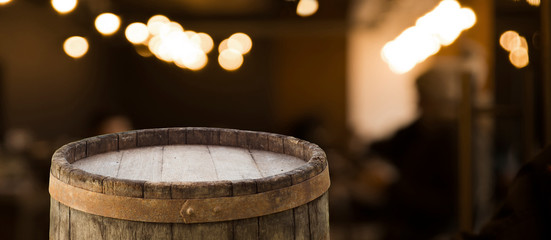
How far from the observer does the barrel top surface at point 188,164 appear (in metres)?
1.38

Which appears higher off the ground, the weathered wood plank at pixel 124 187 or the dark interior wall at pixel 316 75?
the dark interior wall at pixel 316 75

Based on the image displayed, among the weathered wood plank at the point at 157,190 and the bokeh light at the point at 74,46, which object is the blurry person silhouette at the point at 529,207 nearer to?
→ the weathered wood plank at the point at 157,190

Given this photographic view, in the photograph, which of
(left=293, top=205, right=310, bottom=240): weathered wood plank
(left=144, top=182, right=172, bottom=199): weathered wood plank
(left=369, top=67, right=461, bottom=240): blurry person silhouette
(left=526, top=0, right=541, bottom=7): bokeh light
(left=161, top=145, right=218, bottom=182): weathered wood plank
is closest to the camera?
(left=144, top=182, right=172, bottom=199): weathered wood plank

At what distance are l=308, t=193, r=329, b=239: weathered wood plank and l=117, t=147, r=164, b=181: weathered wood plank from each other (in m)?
0.35

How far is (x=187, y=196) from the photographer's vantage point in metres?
1.13

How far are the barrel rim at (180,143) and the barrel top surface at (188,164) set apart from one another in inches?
0.9

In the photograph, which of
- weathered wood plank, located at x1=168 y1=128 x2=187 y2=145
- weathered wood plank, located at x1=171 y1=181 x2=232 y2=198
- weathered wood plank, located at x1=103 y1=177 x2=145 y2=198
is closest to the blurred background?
weathered wood plank, located at x1=168 y1=128 x2=187 y2=145

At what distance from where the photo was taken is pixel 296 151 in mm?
1511

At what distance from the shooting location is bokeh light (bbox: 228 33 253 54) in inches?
345

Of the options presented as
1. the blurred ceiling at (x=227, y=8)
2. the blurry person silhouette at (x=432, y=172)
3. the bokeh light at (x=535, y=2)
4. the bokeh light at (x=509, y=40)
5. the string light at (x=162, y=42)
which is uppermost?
the blurred ceiling at (x=227, y=8)

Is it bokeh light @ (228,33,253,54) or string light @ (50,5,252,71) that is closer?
string light @ (50,5,252,71)

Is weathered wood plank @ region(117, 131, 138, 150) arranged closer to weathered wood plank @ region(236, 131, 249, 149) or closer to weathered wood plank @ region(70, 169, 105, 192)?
weathered wood plank @ region(236, 131, 249, 149)

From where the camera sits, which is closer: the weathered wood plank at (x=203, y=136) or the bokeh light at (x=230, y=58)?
the weathered wood plank at (x=203, y=136)

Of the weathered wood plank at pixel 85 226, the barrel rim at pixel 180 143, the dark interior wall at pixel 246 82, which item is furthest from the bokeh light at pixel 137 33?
the weathered wood plank at pixel 85 226
